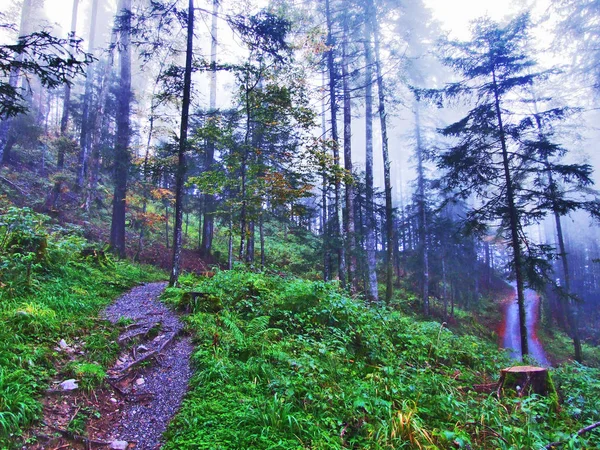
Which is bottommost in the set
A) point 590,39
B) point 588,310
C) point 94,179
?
point 588,310

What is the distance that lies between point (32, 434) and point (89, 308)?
385 centimetres

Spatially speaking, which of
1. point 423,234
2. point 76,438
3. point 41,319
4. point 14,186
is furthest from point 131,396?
point 423,234

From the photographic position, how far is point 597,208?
953cm

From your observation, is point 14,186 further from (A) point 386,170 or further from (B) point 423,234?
(B) point 423,234

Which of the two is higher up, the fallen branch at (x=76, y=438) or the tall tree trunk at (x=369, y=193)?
the tall tree trunk at (x=369, y=193)

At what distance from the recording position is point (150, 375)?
4293mm

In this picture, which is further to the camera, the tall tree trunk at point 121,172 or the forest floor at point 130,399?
the tall tree trunk at point 121,172


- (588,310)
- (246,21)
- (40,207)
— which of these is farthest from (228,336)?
(588,310)

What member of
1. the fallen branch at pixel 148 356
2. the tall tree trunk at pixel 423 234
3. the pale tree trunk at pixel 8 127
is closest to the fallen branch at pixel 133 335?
the fallen branch at pixel 148 356

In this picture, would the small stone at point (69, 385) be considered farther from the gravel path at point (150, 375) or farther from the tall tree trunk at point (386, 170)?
the tall tree trunk at point (386, 170)

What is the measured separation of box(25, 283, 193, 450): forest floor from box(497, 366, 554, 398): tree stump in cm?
501

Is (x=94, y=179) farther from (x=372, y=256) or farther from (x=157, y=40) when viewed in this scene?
(x=372, y=256)

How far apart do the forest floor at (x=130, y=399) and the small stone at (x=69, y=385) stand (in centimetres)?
4

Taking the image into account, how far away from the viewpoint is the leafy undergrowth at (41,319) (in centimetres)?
304
